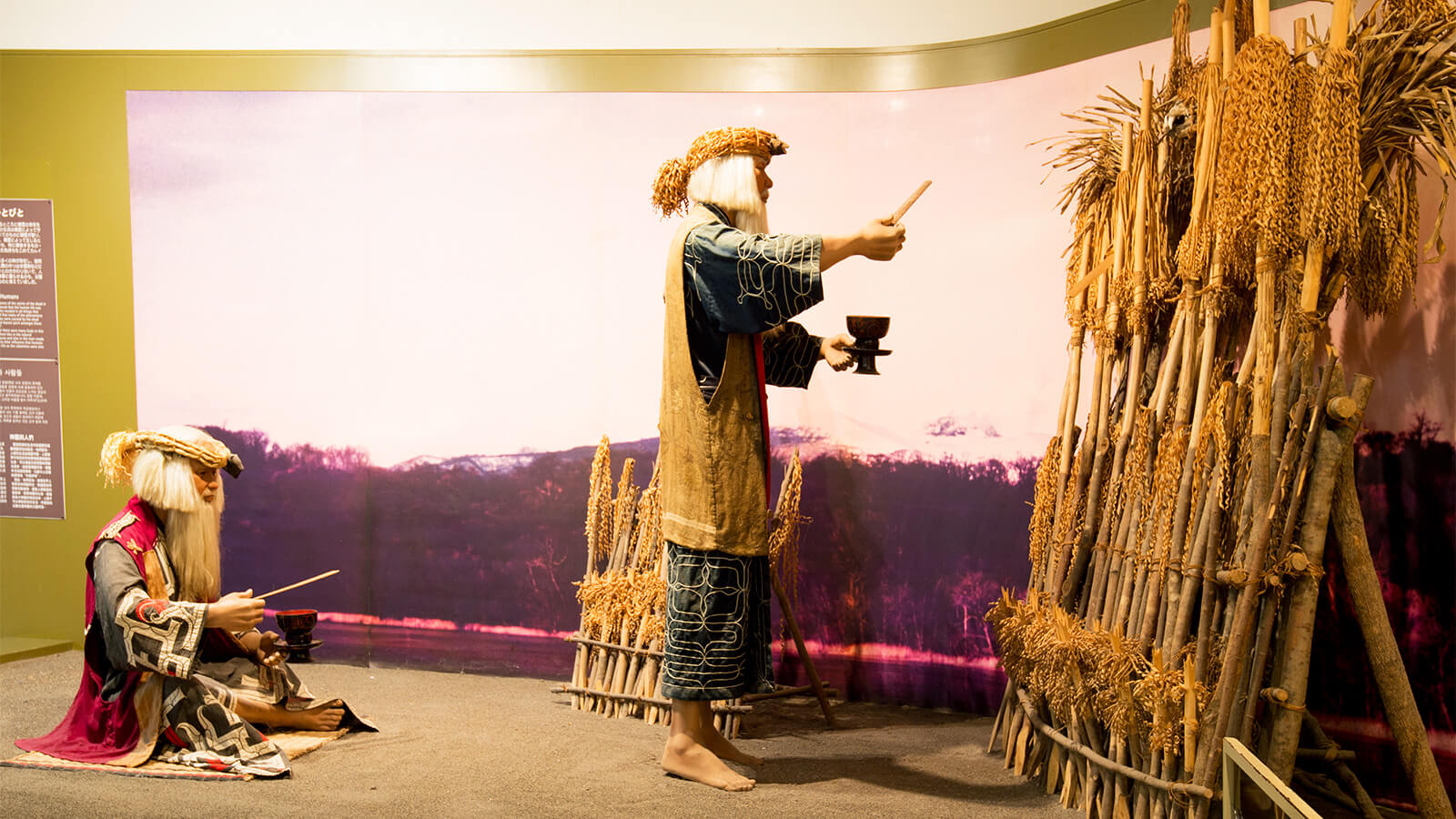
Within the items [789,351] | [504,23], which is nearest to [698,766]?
[789,351]

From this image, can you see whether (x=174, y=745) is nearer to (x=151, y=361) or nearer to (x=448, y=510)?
(x=448, y=510)

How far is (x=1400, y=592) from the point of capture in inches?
112

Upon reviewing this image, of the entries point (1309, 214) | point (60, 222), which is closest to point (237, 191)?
point (60, 222)

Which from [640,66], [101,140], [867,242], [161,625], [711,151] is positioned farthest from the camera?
[101,140]

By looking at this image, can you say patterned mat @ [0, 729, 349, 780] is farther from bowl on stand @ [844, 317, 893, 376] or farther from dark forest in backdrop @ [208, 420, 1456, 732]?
bowl on stand @ [844, 317, 893, 376]

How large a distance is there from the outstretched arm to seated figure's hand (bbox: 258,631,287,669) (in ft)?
6.63

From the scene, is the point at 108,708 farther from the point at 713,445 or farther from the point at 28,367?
the point at 713,445

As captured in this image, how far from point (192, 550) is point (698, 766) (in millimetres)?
1558

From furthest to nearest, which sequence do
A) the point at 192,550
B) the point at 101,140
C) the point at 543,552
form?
the point at 101,140 < the point at 543,552 < the point at 192,550

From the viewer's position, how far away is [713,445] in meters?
2.91

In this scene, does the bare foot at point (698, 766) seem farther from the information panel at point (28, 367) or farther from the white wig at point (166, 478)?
the information panel at point (28, 367)

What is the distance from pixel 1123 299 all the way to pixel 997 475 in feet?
3.40

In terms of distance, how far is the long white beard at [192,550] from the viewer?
123 inches

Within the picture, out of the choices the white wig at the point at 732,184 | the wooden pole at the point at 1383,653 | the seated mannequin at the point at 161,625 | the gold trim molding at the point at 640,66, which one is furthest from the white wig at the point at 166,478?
the wooden pole at the point at 1383,653
